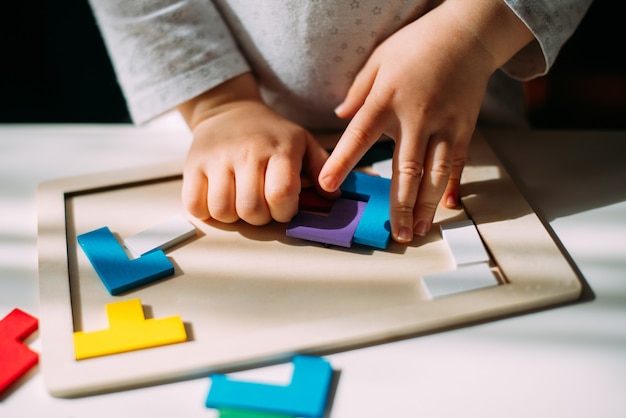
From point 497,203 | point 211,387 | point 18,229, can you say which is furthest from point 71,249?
point 497,203

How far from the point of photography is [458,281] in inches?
18.7

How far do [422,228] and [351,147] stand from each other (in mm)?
87

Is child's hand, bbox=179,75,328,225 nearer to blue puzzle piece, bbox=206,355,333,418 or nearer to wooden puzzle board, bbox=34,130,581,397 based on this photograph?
wooden puzzle board, bbox=34,130,581,397

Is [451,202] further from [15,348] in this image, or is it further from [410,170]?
[15,348]

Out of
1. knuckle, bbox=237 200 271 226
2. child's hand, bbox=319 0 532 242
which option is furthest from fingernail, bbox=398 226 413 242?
knuckle, bbox=237 200 271 226

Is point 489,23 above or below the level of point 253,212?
above

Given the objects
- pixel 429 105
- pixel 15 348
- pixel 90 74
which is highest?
pixel 429 105

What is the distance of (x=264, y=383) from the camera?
42 cm

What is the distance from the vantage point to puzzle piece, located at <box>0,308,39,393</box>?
1.41 feet

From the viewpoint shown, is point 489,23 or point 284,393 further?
point 489,23

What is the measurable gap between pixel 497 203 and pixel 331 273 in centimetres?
16

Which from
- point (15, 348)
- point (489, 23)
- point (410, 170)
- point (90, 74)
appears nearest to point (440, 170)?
point (410, 170)

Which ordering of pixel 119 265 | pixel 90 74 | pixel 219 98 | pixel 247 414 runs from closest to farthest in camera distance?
pixel 247 414 < pixel 119 265 < pixel 219 98 < pixel 90 74

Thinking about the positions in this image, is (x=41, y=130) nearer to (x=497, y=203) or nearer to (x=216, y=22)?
(x=216, y=22)
